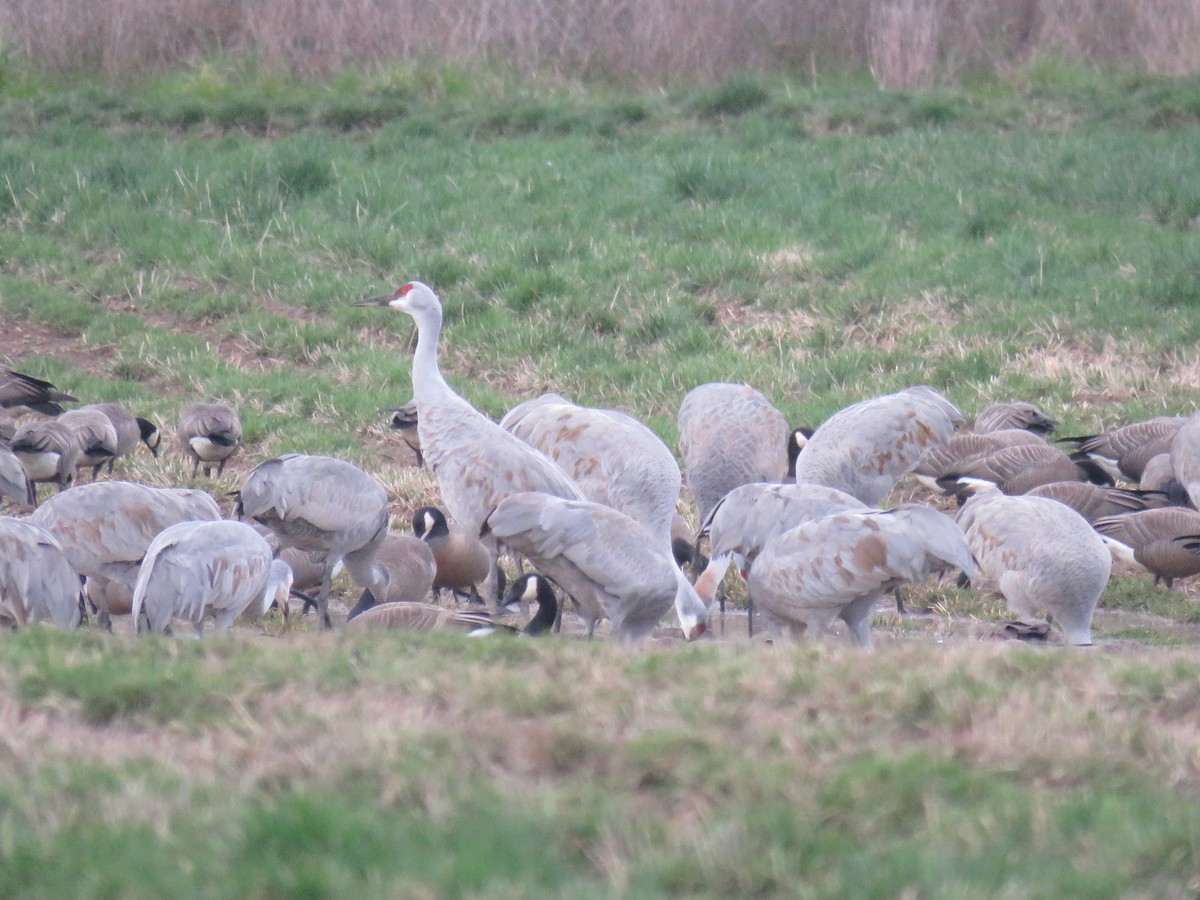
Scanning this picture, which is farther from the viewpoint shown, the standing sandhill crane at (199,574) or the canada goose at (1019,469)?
the canada goose at (1019,469)

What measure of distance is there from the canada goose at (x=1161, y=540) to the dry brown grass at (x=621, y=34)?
8971 mm

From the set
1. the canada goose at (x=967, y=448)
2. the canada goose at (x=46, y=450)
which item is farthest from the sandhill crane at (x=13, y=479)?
the canada goose at (x=967, y=448)

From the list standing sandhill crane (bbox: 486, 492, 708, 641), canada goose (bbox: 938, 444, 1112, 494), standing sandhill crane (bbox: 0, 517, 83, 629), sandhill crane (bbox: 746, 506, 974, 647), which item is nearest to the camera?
standing sandhill crane (bbox: 0, 517, 83, 629)

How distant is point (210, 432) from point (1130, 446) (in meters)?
4.96

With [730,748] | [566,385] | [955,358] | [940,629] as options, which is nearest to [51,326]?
[566,385]

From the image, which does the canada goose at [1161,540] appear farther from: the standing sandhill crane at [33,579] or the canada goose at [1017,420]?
the standing sandhill crane at [33,579]

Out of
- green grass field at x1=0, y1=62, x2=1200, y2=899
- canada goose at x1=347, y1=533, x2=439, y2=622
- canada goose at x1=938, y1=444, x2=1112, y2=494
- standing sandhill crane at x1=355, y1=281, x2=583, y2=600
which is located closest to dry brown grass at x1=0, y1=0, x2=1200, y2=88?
green grass field at x1=0, y1=62, x2=1200, y2=899

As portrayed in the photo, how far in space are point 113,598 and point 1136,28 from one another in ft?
40.6

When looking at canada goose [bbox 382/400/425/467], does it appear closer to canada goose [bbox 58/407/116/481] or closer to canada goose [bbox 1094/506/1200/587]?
canada goose [bbox 58/407/116/481]

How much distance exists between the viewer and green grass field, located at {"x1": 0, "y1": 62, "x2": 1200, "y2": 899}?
2883mm

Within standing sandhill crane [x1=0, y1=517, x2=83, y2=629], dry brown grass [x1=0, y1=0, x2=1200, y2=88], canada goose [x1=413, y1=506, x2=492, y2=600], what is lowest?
canada goose [x1=413, y1=506, x2=492, y2=600]

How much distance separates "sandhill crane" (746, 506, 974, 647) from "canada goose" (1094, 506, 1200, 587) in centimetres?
198

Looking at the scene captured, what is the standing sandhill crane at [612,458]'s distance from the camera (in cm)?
692

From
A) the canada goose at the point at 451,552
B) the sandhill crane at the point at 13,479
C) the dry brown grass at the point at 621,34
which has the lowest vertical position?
the canada goose at the point at 451,552
